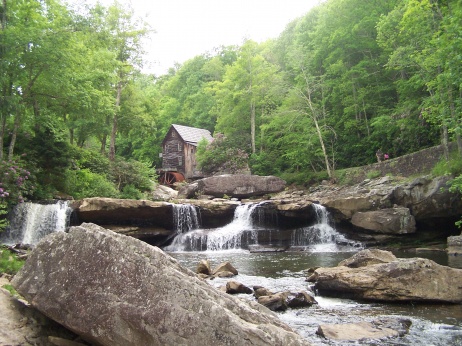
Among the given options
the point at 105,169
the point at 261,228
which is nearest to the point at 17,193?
the point at 105,169

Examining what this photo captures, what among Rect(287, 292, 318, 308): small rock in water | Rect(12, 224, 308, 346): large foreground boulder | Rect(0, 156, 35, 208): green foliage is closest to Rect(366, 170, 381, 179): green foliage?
Rect(287, 292, 318, 308): small rock in water

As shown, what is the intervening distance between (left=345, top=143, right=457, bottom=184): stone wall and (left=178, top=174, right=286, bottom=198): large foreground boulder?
17.7 ft

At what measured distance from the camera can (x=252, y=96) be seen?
3142cm

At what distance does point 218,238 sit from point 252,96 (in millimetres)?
16660

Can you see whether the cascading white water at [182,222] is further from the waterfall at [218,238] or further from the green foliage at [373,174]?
the green foliage at [373,174]

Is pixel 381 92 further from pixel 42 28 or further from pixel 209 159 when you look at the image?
pixel 42 28

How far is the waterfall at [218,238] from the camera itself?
17.9 meters

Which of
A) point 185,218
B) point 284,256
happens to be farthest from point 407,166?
point 185,218

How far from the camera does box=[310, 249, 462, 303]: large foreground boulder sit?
6.84 metres

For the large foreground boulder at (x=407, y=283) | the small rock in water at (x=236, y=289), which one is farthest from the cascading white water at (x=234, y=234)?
the large foreground boulder at (x=407, y=283)

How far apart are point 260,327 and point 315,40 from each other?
31.0 metres

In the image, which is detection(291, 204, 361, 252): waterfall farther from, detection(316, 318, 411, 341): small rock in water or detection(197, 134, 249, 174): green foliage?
detection(197, 134, 249, 174): green foliage

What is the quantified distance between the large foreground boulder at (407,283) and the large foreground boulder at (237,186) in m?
18.9

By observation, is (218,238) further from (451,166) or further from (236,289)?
(451,166)
